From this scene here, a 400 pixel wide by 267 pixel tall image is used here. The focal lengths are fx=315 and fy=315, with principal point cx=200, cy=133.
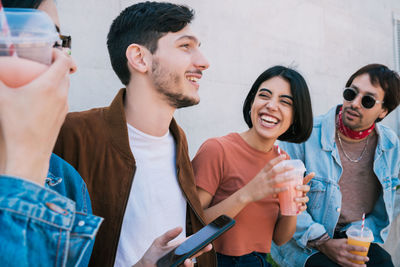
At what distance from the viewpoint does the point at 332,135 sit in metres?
3.03

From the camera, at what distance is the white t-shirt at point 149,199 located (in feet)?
5.25

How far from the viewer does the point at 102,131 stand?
1.64m

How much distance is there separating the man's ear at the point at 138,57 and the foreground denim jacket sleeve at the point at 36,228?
116 centimetres

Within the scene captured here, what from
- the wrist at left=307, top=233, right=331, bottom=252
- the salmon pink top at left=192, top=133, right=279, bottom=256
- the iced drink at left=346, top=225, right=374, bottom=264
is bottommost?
the wrist at left=307, top=233, right=331, bottom=252

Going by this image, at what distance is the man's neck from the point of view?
70.5 inches

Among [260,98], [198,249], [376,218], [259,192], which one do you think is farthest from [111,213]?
[376,218]

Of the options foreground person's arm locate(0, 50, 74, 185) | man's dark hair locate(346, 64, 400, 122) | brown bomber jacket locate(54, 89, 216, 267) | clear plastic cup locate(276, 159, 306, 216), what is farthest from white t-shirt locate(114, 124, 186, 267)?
man's dark hair locate(346, 64, 400, 122)

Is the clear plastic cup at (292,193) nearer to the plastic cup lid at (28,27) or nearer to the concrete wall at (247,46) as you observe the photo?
the concrete wall at (247,46)

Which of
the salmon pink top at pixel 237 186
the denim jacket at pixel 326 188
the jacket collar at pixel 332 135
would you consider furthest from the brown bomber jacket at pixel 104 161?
the jacket collar at pixel 332 135

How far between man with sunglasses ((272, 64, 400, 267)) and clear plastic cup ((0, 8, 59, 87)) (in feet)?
8.20

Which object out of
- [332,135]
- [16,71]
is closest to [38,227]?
[16,71]

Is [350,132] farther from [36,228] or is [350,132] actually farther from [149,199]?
[36,228]

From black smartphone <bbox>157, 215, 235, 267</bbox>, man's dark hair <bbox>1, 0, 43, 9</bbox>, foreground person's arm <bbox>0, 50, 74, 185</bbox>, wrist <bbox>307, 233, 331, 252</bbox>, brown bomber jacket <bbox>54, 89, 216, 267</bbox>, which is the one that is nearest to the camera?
foreground person's arm <bbox>0, 50, 74, 185</bbox>

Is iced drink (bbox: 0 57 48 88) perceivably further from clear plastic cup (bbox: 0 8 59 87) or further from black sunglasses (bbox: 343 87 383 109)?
black sunglasses (bbox: 343 87 383 109)
